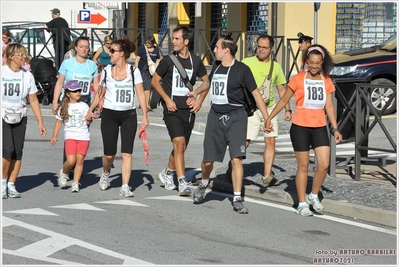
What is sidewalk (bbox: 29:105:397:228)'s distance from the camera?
9953 mm

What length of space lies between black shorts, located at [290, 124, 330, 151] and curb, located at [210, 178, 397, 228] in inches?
28.9

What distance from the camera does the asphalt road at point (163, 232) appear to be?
7.77 m

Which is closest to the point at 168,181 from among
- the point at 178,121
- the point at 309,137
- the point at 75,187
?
the point at 178,121

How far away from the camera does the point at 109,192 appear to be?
11.3m

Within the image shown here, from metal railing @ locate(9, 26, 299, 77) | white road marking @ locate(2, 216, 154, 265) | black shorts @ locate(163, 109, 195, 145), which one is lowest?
white road marking @ locate(2, 216, 154, 265)

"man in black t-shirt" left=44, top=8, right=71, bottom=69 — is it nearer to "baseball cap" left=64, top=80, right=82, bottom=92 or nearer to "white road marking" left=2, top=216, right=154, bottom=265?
"baseball cap" left=64, top=80, right=82, bottom=92

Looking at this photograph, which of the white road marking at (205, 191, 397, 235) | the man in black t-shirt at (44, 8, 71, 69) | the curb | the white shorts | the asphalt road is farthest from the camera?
the man in black t-shirt at (44, 8, 71, 69)

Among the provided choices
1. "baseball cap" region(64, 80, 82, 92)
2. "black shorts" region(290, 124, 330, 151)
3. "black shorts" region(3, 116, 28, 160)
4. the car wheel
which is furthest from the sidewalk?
"black shorts" region(3, 116, 28, 160)

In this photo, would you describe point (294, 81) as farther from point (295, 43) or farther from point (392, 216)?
point (295, 43)

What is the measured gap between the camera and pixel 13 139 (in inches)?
A: 421

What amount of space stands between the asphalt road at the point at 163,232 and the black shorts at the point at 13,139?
513mm

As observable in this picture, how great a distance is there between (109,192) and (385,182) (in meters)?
3.43

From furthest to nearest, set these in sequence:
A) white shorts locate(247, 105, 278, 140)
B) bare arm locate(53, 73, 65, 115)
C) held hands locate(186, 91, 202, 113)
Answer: bare arm locate(53, 73, 65, 115), white shorts locate(247, 105, 278, 140), held hands locate(186, 91, 202, 113)

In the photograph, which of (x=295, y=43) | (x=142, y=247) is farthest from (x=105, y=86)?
(x=295, y=43)
